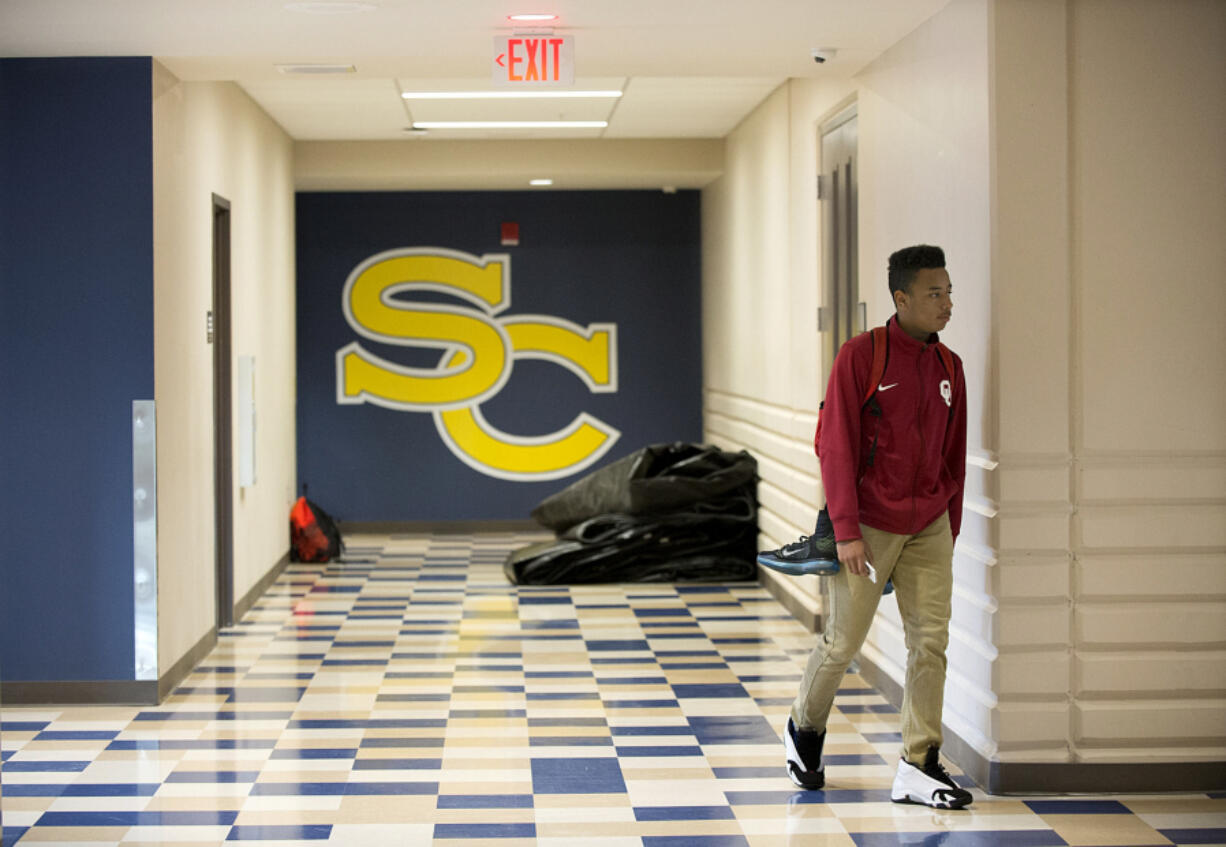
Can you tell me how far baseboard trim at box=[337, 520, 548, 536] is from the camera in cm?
1165

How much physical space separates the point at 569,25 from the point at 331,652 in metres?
3.23

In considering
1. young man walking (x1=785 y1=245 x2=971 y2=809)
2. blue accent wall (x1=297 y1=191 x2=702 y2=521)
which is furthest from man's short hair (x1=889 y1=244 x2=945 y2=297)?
blue accent wall (x1=297 y1=191 x2=702 y2=521)

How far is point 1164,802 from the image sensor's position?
4.42m

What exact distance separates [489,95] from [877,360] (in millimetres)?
4657

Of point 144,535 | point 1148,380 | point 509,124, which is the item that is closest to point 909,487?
point 1148,380

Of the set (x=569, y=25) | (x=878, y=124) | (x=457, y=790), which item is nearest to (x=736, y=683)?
(x=457, y=790)

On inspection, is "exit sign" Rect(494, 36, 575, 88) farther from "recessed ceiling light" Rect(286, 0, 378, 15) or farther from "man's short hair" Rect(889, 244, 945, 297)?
"man's short hair" Rect(889, 244, 945, 297)

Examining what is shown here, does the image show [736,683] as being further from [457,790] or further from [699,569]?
[699,569]

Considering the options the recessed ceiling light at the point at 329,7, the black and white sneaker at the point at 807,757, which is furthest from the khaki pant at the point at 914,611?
the recessed ceiling light at the point at 329,7

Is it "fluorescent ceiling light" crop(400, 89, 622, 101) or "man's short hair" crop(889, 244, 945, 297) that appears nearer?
"man's short hair" crop(889, 244, 945, 297)

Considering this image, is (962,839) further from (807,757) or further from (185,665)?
(185,665)

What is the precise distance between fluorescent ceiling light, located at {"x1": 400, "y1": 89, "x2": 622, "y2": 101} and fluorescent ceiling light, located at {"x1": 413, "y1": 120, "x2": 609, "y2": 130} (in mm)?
930

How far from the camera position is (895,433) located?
169 inches

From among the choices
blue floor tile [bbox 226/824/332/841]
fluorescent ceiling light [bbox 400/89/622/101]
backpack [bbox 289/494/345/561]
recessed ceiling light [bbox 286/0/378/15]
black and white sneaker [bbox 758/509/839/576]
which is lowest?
blue floor tile [bbox 226/824/332/841]
